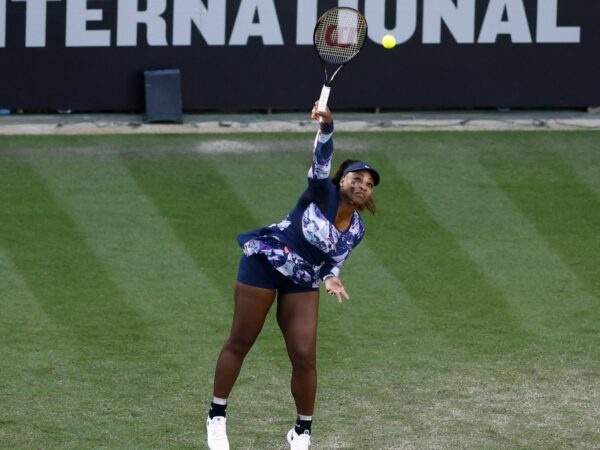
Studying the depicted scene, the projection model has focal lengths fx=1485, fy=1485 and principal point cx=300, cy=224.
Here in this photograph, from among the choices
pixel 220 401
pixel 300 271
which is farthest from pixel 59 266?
pixel 300 271

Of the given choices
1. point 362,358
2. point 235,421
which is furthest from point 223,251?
point 235,421

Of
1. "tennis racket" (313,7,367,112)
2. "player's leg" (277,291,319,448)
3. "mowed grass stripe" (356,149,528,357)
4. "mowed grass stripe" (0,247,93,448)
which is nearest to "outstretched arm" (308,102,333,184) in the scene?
"player's leg" (277,291,319,448)

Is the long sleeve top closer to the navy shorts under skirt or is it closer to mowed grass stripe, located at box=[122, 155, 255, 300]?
the navy shorts under skirt

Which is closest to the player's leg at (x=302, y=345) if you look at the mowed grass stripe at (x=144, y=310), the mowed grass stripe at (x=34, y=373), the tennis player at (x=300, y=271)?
the tennis player at (x=300, y=271)

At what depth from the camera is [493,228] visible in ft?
49.2

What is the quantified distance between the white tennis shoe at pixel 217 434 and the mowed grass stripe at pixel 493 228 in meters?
3.72

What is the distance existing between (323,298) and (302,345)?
4021 mm

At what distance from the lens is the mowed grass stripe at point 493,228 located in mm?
12844

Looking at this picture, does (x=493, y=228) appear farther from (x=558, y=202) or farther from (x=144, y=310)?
(x=144, y=310)

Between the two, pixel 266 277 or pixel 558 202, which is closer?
pixel 266 277

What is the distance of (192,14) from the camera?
18609 millimetres

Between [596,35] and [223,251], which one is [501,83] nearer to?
[596,35]

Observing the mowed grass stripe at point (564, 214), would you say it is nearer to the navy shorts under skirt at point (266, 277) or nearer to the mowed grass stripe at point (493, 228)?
the mowed grass stripe at point (493, 228)

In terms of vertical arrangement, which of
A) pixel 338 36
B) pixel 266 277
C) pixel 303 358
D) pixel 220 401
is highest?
pixel 338 36
